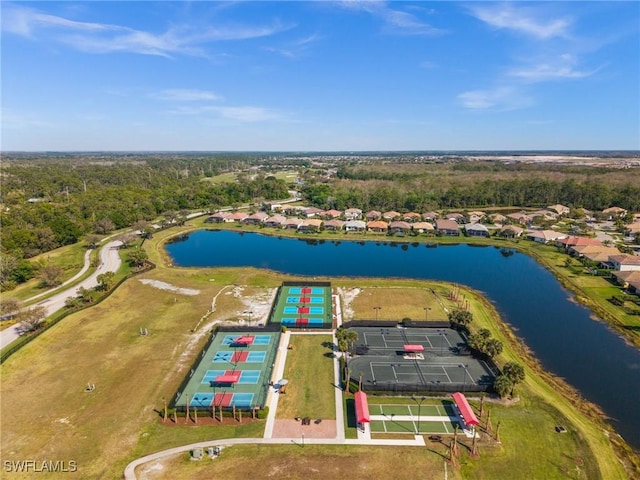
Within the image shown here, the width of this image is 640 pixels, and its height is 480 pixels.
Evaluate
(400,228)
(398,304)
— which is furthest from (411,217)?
(398,304)

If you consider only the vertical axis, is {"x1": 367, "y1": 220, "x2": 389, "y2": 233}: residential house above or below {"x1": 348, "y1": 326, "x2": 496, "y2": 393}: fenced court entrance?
above

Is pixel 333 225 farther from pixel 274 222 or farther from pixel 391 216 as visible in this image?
pixel 391 216

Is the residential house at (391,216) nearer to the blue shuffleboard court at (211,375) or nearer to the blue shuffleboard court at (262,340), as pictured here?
the blue shuffleboard court at (262,340)

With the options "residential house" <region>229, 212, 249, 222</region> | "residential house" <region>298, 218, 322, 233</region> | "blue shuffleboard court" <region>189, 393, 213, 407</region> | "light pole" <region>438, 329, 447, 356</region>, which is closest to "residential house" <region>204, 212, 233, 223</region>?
"residential house" <region>229, 212, 249, 222</region>

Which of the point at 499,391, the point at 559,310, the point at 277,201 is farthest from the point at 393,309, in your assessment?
the point at 277,201

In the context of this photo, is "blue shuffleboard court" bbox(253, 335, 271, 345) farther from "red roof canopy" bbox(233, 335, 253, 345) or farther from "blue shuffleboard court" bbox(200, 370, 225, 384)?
"blue shuffleboard court" bbox(200, 370, 225, 384)

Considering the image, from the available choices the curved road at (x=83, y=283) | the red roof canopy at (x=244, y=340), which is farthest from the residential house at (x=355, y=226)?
the red roof canopy at (x=244, y=340)

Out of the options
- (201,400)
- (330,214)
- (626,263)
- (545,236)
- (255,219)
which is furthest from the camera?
(330,214)

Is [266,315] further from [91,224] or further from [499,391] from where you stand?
[91,224]
